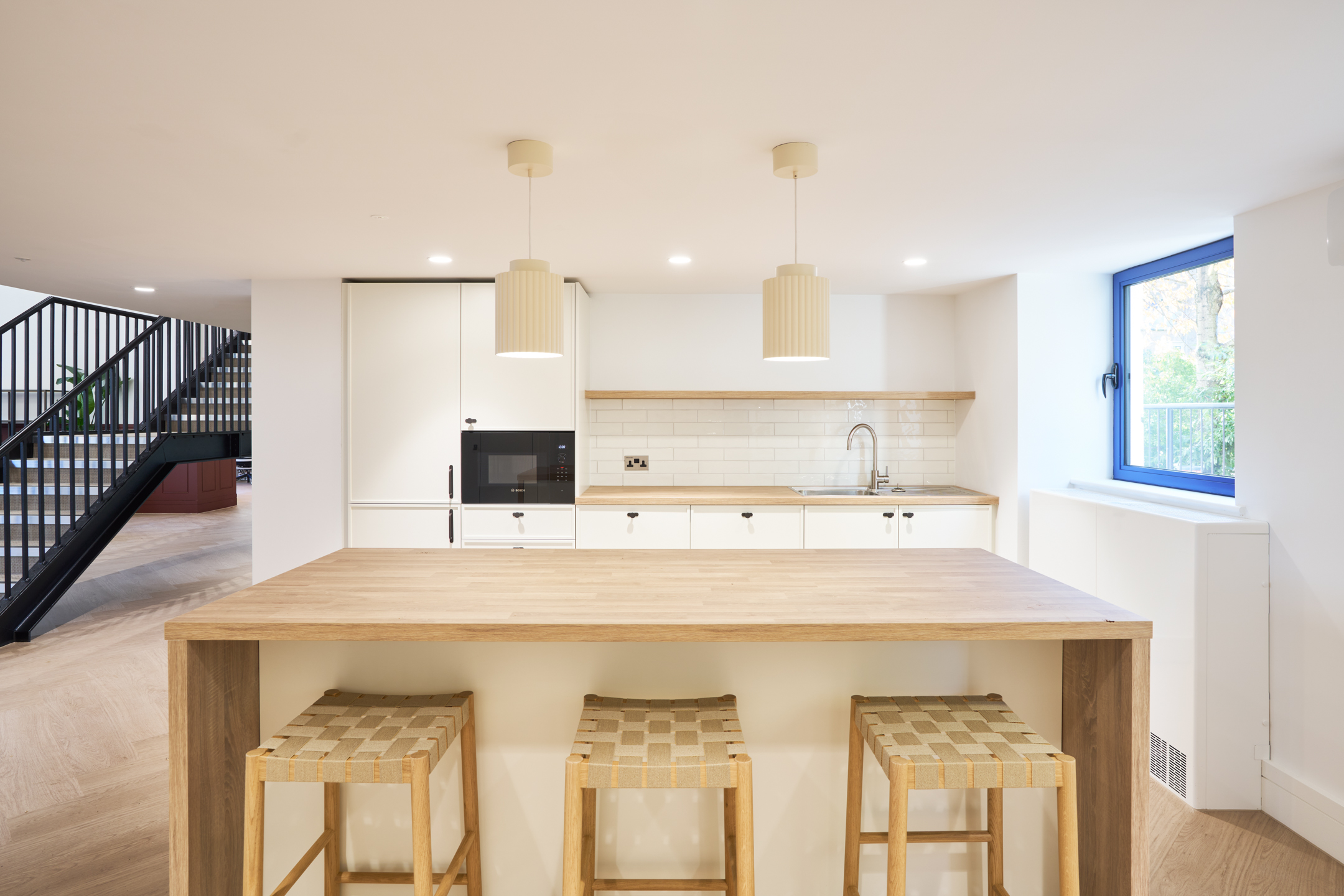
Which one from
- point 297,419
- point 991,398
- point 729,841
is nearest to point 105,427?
point 297,419

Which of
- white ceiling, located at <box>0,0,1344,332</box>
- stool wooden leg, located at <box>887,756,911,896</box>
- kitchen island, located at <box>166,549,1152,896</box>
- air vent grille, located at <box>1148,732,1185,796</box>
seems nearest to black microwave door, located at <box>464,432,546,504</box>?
white ceiling, located at <box>0,0,1344,332</box>

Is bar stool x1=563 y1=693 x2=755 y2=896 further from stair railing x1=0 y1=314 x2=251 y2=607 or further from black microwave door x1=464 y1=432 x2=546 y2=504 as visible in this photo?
stair railing x1=0 y1=314 x2=251 y2=607

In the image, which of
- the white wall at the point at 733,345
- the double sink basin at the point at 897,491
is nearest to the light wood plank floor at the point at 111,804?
the double sink basin at the point at 897,491

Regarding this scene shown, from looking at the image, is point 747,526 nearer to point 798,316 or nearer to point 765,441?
point 765,441

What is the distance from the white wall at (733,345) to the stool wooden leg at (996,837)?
3.24 meters

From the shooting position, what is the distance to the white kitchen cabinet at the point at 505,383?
422 cm

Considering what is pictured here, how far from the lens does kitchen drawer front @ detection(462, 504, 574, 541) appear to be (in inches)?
168

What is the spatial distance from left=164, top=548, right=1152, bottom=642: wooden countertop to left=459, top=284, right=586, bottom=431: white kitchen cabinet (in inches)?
79.1

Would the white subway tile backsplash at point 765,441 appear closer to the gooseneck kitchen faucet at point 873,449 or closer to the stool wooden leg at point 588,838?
the gooseneck kitchen faucet at point 873,449

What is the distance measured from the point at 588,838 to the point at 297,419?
3318 mm

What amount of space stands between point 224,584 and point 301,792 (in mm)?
4771

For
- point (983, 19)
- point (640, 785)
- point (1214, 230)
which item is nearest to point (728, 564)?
point (640, 785)

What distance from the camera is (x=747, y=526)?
4270 millimetres

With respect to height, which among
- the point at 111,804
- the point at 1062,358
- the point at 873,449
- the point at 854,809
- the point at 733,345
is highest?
the point at 733,345
